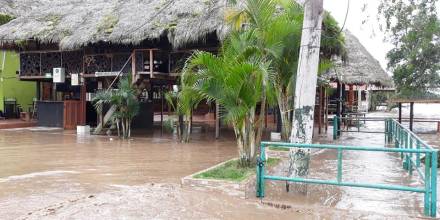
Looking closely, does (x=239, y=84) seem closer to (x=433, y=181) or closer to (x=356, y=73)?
(x=433, y=181)

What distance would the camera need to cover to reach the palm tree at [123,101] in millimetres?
14990

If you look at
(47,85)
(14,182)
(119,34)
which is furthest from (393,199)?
(47,85)

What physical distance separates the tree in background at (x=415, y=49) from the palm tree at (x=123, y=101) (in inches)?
318

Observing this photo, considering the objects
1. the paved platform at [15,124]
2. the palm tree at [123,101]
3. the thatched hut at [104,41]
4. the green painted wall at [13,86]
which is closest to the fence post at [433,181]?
the thatched hut at [104,41]

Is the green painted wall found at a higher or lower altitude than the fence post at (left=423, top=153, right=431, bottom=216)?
higher

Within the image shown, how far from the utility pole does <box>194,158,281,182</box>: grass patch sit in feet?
2.58

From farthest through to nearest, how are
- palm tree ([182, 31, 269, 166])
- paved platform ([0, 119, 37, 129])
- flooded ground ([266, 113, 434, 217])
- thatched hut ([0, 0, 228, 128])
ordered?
paved platform ([0, 119, 37, 129]), thatched hut ([0, 0, 228, 128]), palm tree ([182, 31, 269, 166]), flooded ground ([266, 113, 434, 217])

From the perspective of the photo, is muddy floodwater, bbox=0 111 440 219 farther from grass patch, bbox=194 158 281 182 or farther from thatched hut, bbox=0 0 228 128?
thatched hut, bbox=0 0 228 128

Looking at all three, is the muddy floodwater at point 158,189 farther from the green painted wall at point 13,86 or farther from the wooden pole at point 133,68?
the green painted wall at point 13,86

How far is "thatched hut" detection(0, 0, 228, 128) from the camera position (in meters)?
15.2

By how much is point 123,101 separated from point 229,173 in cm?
846

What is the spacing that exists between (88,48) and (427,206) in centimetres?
1402

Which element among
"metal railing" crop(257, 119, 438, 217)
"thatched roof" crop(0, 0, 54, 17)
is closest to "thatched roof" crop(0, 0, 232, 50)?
"thatched roof" crop(0, 0, 54, 17)

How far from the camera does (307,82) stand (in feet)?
22.3
